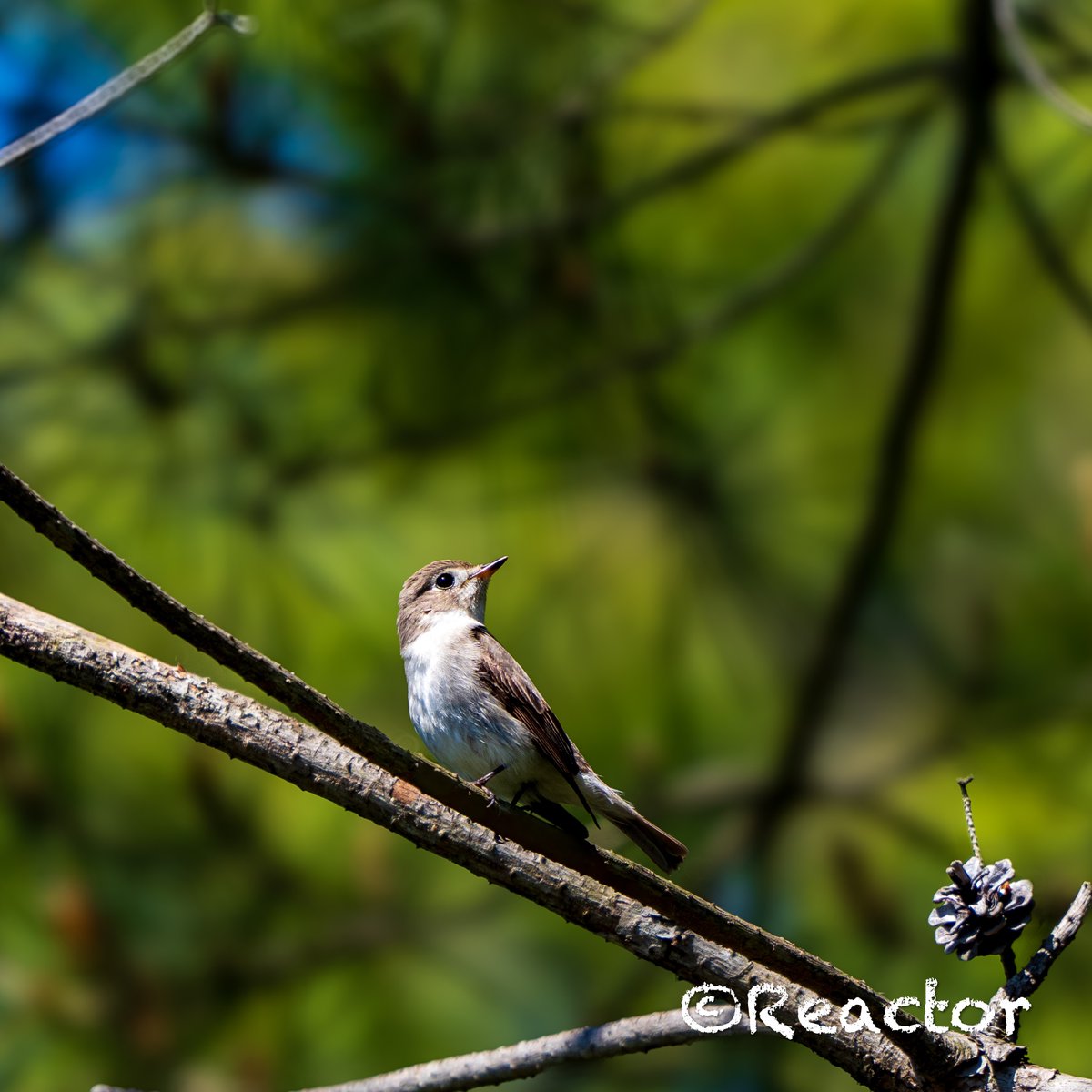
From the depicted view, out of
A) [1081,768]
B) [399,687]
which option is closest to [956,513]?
[1081,768]

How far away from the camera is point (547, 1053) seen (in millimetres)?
1146

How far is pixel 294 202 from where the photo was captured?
3098 mm

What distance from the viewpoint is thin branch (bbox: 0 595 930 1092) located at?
3.28ft

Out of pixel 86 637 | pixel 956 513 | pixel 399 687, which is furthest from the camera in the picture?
pixel 956 513

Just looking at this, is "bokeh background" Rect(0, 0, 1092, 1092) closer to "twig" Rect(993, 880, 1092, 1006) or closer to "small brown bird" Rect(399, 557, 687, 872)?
"small brown bird" Rect(399, 557, 687, 872)

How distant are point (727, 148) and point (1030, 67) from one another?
2.57 ft

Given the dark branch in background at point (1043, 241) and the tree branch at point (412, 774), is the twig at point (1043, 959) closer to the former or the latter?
the tree branch at point (412, 774)

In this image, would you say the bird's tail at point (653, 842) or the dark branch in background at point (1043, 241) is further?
the dark branch in background at point (1043, 241)

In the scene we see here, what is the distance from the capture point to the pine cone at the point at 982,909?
1.05 metres

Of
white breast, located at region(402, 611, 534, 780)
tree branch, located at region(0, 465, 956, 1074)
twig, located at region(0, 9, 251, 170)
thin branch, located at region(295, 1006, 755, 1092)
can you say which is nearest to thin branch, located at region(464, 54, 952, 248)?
white breast, located at region(402, 611, 534, 780)

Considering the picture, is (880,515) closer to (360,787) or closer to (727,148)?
(727,148)

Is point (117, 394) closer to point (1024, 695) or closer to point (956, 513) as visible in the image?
point (956, 513)

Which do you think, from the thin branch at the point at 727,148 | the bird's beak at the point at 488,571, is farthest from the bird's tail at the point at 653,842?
the thin branch at the point at 727,148

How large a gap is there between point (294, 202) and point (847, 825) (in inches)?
83.5
